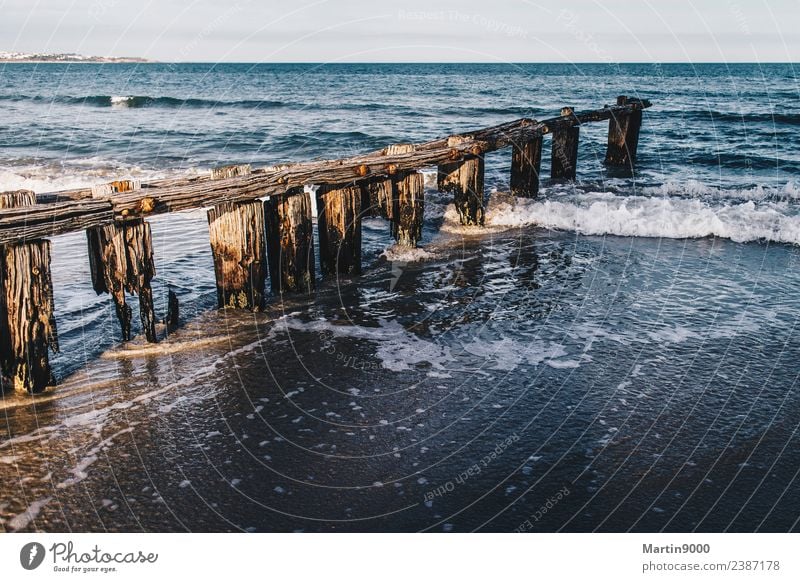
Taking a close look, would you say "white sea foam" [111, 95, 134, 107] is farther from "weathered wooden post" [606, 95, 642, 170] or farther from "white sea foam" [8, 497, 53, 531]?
"white sea foam" [8, 497, 53, 531]

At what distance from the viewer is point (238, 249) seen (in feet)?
27.7

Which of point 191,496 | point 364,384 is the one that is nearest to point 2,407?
point 191,496

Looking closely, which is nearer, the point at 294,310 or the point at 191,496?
the point at 191,496

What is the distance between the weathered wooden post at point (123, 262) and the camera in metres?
7.34

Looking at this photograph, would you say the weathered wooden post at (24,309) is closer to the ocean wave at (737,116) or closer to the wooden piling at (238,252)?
the wooden piling at (238,252)

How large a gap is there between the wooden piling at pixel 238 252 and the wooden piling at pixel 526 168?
7.80 m

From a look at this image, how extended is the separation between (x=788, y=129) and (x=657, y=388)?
96.3ft

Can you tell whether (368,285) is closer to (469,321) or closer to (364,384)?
(469,321)

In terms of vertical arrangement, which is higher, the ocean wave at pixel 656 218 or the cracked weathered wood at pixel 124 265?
the cracked weathered wood at pixel 124 265

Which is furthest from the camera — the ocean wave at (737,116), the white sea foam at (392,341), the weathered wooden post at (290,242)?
the ocean wave at (737,116)

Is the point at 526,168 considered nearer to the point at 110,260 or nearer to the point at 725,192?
the point at 725,192

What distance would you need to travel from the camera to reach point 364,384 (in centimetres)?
691

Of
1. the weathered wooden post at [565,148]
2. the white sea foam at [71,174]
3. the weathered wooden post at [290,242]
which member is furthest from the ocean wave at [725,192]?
the white sea foam at [71,174]
